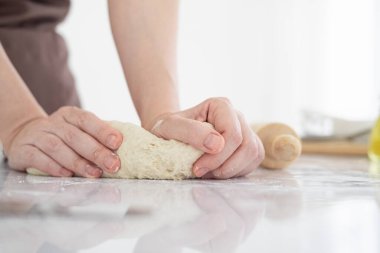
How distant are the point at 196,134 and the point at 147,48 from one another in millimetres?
361

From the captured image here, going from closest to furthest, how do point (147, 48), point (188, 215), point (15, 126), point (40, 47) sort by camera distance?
point (188, 215)
point (15, 126)
point (147, 48)
point (40, 47)

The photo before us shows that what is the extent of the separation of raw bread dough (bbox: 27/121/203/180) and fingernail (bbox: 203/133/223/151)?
28mm

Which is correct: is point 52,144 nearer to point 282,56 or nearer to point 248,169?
point 248,169

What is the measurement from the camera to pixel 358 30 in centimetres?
368

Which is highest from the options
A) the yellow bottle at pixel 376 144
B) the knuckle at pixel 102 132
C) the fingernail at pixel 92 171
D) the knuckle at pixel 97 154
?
the knuckle at pixel 102 132

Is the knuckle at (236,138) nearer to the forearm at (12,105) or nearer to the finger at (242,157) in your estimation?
the finger at (242,157)

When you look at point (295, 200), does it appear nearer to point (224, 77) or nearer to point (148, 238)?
point (148, 238)

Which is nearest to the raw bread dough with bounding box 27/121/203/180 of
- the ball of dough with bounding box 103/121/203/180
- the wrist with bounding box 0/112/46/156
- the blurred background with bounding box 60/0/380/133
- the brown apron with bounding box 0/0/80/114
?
the ball of dough with bounding box 103/121/203/180

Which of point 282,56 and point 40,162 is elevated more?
point 40,162

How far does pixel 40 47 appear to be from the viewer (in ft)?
4.43

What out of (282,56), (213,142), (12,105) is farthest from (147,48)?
(282,56)

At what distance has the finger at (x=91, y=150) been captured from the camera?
31.6 inches

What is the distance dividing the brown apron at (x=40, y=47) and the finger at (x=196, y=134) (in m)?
0.62

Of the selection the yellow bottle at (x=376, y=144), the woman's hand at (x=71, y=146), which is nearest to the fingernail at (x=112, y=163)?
the woman's hand at (x=71, y=146)
